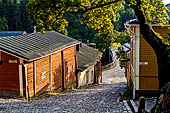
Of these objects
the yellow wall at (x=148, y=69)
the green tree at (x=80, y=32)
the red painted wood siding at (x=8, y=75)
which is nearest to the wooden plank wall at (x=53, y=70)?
the red painted wood siding at (x=8, y=75)

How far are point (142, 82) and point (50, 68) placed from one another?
6764 millimetres

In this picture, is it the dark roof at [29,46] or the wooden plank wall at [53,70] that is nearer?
the dark roof at [29,46]

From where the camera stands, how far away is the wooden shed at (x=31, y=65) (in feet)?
47.2

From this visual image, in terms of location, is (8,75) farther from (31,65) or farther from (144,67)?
(144,67)

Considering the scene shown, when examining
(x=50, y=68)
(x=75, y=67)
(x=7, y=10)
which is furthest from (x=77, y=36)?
(x=50, y=68)

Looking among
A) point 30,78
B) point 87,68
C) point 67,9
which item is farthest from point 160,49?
point 87,68

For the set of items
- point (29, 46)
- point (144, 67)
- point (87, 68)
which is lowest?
point (87, 68)

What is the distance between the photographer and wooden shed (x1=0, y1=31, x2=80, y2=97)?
1440cm

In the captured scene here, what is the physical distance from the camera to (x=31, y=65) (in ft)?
49.1

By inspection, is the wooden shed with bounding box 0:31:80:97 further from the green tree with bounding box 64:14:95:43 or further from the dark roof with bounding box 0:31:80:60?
the green tree with bounding box 64:14:95:43

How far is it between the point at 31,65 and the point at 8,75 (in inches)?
52.8

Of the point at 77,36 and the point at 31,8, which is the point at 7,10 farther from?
the point at 31,8

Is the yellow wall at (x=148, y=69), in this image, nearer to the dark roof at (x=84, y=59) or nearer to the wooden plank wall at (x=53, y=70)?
the wooden plank wall at (x=53, y=70)

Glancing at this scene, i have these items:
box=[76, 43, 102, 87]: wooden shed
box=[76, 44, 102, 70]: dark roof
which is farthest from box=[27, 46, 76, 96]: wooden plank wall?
box=[76, 44, 102, 70]: dark roof
